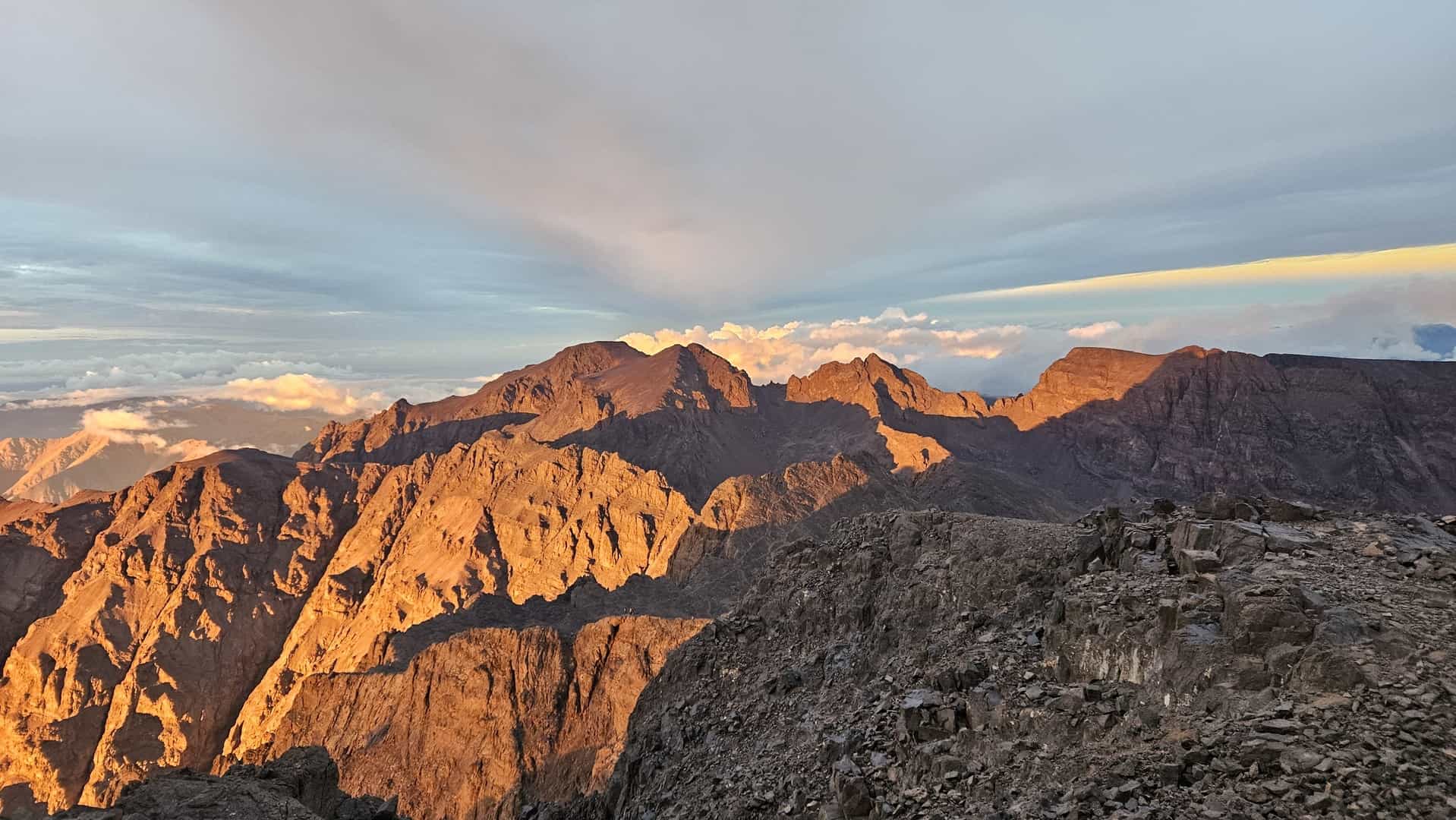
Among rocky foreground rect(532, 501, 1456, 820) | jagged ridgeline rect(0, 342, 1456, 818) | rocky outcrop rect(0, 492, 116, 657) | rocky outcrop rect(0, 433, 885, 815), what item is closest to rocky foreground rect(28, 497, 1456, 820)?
rocky foreground rect(532, 501, 1456, 820)

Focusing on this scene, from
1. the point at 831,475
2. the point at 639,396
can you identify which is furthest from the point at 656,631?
the point at 639,396

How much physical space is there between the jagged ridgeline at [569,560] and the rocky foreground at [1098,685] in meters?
0.20

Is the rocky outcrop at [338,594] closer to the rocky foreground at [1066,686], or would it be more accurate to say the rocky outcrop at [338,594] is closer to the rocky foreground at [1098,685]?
the rocky foreground at [1066,686]

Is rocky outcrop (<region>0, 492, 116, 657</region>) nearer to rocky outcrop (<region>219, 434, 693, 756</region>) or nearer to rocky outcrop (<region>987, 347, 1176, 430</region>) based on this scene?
rocky outcrop (<region>219, 434, 693, 756</region>)

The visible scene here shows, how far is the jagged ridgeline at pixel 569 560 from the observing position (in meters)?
25.1

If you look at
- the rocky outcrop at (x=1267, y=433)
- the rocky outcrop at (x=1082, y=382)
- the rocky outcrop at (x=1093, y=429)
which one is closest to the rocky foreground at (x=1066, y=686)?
the rocky outcrop at (x=1093, y=429)

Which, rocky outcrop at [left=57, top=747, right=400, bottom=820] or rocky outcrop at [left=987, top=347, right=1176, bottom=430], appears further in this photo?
rocky outcrop at [left=987, top=347, right=1176, bottom=430]

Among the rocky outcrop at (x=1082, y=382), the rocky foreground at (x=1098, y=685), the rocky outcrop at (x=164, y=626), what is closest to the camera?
the rocky foreground at (x=1098, y=685)

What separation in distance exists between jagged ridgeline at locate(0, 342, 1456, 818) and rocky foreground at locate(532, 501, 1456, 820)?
204mm

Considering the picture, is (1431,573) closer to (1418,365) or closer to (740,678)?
(740,678)

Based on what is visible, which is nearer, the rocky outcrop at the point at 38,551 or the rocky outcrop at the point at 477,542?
the rocky outcrop at the point at 38,551

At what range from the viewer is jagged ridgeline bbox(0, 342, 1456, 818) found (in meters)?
25.1

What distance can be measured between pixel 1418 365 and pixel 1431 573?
160422mm

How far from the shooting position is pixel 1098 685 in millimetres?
12977
